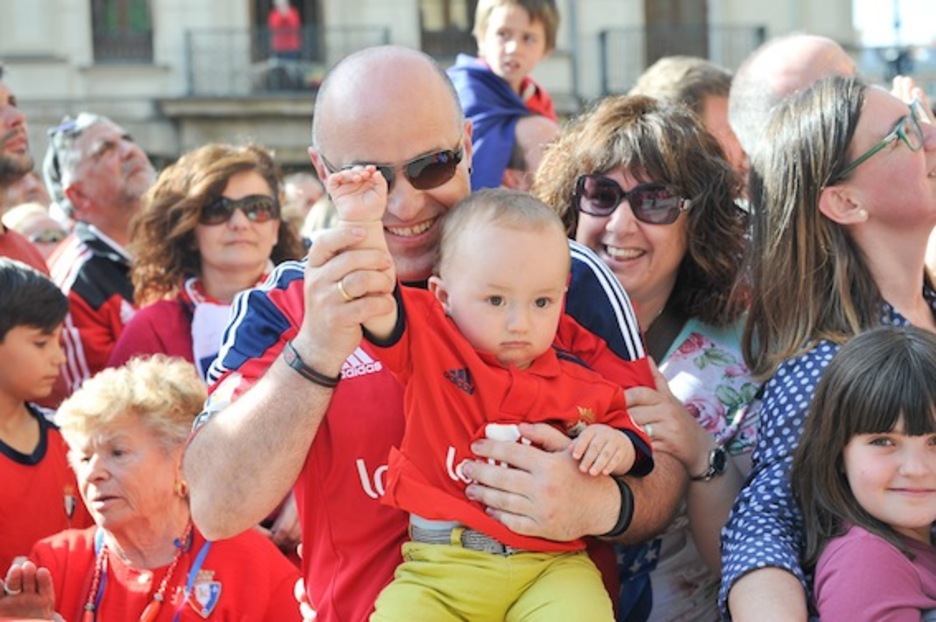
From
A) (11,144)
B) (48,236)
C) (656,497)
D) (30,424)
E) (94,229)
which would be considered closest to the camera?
(656,497)

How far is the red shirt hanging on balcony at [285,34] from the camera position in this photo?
2131 centimetres

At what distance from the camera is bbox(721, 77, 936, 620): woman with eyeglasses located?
3352 mm

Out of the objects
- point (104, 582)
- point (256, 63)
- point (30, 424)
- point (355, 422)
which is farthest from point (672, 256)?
point (256, 63)

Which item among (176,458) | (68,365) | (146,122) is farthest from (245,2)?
(176,458)

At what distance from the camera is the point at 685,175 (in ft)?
12.2

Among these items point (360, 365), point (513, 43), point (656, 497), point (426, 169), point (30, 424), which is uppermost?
point (513, 43)

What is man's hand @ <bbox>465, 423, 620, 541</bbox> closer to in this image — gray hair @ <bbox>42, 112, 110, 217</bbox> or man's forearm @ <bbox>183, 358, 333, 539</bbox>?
man's forearm @ <bbox>183, 358, 333, 539</bbox>

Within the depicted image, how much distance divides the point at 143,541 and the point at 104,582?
0.14 metres

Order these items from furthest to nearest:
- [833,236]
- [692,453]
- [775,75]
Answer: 1. [775,75]
2. [833,236]
3. [692,453]

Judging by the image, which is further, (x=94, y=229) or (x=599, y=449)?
(x=94, y=229)

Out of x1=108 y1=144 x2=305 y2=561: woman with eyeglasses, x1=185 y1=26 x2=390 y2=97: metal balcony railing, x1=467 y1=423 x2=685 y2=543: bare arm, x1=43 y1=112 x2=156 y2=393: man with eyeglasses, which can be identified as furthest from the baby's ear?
x1=185 y1=26 x2=390 y2=97: metal balcony railing

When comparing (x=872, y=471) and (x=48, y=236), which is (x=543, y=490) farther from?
(x=48, y=236)

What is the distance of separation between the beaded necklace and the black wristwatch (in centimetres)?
136

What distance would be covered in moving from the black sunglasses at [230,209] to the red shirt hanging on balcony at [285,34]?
1664cm
